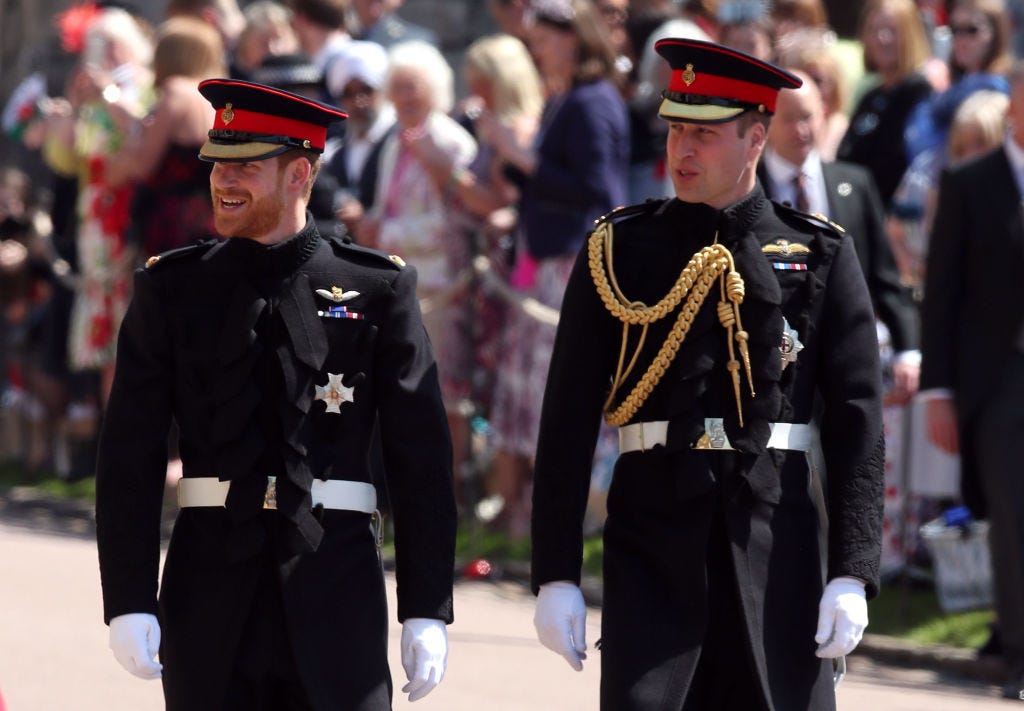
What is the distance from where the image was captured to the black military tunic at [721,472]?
4.78 metres

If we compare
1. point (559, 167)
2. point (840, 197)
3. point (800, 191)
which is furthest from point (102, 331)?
point (840, 197)

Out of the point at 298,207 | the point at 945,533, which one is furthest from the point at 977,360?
the point at 298,207

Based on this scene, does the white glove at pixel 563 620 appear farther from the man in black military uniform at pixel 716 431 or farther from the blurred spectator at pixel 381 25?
the blurred spectator at pixel 381 25

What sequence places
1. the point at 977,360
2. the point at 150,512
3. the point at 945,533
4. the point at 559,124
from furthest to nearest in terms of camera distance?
the point at 559,124, the point at 945,533, the point at 977,360, the point at 150,512

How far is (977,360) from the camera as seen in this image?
7.92m

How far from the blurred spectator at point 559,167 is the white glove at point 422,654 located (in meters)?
4.85

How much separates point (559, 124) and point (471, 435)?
1.77m

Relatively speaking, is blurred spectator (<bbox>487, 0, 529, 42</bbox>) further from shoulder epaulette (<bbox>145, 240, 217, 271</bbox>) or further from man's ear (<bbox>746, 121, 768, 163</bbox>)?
shoulder epaulette (<bbox>145, 240, 217, 271</bbox>)

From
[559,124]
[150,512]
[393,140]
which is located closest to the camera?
[150,512]

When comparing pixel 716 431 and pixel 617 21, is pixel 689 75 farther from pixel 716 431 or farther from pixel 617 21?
pixel 617 21

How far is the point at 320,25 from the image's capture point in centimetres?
1148

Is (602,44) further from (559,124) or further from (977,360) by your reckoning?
(977,360)

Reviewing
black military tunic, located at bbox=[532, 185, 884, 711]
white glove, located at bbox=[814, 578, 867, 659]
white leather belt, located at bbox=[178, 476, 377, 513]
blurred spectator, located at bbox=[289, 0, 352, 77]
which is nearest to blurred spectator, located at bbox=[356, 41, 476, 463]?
blurred spectator, located at bbox=[289, 0, 352, 77]

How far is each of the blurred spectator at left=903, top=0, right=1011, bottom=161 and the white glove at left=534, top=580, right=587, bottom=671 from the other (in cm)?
509
